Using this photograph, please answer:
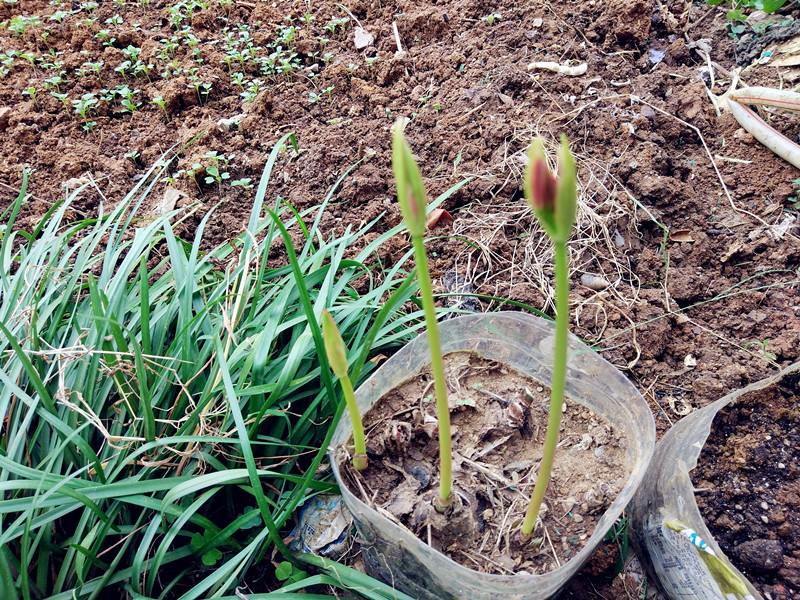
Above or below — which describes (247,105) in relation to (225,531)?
above

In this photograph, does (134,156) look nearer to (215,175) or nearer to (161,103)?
(161,103)

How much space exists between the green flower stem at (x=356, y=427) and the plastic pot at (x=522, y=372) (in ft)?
0.16

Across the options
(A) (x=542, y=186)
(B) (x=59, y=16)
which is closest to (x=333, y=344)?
(A) (x=542, y=186)

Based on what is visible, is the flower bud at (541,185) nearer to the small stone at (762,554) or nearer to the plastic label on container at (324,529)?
the plastic label on container at (324,529)

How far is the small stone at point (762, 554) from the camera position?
109 centimetres

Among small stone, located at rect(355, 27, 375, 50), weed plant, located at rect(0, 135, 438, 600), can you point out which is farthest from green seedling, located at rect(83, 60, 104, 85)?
weed plant, located at rect(0, 135, 438, 600)

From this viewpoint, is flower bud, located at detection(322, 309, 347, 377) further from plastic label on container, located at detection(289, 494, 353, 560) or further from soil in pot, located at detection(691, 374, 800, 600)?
soil in pot, located at detection(691, 374, 800, 600)

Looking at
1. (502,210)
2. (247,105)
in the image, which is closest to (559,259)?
(502,210)

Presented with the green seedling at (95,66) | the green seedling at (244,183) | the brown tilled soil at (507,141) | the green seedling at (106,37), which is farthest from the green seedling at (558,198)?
the green seedling at (106,37)

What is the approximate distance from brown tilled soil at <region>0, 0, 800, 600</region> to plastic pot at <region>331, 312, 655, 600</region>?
1.14 ft

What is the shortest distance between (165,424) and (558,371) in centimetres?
101

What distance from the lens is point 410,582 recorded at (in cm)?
104

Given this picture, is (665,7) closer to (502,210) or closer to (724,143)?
(724,143)

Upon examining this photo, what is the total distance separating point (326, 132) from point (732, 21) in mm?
1949
